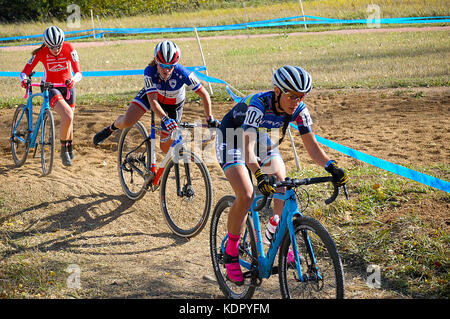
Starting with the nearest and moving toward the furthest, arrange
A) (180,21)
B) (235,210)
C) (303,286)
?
(303,286) → (235,210) → (180,21)

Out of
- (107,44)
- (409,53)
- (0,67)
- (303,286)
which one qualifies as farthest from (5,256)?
(107,44)

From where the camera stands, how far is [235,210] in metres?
4.65

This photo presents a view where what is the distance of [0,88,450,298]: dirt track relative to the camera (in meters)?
5.34

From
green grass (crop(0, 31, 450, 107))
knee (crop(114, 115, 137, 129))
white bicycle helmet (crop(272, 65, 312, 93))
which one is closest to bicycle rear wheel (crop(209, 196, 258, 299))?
white bicycle helmet (crop(272, 65, 312, 93))

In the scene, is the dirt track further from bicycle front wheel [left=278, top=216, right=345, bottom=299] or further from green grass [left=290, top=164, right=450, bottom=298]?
bicycle front wheel [left=278, top=216, right=345, bottom=299]

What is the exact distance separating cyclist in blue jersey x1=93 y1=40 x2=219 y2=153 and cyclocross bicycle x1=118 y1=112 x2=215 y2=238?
0.25 metres

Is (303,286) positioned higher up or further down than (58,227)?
further down

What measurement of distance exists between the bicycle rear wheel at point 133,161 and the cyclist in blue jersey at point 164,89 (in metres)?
0.21

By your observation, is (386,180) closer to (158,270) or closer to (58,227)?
(158,270)

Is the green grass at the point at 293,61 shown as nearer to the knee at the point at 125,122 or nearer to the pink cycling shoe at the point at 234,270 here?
the knee at the point at 125,122

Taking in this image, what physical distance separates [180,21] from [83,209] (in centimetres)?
2898

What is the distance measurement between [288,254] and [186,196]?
234 cm
